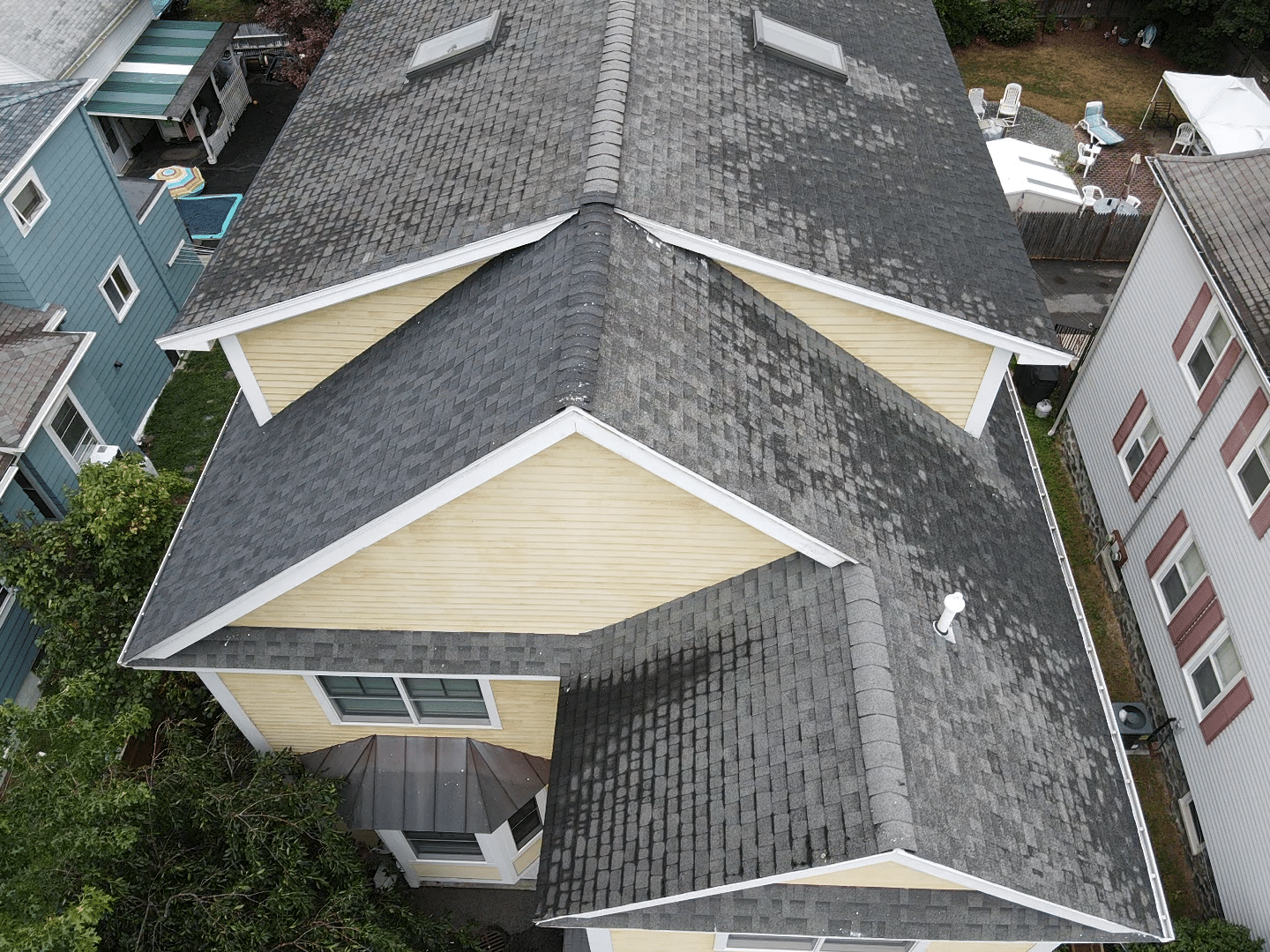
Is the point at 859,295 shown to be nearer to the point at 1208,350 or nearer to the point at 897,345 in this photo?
the point at 897,345

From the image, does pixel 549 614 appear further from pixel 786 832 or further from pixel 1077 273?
pixel 1077 273

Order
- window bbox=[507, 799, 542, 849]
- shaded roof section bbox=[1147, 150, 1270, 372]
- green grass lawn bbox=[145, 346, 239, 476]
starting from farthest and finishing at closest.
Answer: green grass lawn bbox=[145, 346, 239, 476] → shaded roof section bbox=[1147, 150, 1270, 372] → window bbox=[507, 799, 542, 849]

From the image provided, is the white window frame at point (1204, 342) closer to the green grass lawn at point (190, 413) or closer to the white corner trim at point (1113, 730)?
the white corner trim at point (1113, 730)

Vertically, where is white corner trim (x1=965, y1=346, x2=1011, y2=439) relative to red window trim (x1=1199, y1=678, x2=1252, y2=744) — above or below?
above

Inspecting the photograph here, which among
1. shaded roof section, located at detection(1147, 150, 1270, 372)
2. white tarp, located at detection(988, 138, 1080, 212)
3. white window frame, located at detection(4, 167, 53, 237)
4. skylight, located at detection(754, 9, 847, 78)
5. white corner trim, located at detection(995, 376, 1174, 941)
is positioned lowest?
white tarp, located at detection(988, 138, 1080, 212)

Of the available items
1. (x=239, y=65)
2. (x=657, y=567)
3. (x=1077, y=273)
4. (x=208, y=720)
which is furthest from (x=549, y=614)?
(x=239, y=65)

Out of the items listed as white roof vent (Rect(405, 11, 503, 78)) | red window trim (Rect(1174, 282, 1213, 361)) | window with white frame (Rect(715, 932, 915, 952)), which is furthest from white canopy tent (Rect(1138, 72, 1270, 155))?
window with white frame (Rect(715, 932, 915, 952))

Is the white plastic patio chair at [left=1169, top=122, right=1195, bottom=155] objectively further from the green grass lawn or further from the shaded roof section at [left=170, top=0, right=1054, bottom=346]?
the green grass lawn
